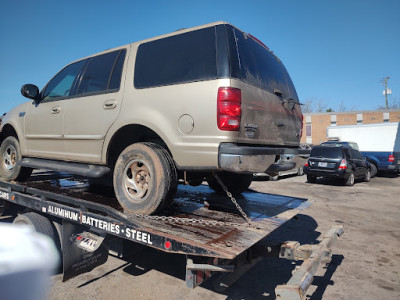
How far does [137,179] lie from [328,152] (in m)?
9.89

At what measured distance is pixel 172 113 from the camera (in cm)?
279

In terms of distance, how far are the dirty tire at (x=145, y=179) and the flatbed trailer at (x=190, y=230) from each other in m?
0.14

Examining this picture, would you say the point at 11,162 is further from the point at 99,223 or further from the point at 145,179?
the point at 145,179

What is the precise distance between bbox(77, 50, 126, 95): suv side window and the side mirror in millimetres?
984

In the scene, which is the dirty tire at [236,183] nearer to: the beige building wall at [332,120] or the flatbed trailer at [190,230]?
the flatbed trailer at [190,230]

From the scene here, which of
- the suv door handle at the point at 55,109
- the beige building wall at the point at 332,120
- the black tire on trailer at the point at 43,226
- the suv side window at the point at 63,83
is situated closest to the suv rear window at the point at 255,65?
the suv side window at the point at 63,83

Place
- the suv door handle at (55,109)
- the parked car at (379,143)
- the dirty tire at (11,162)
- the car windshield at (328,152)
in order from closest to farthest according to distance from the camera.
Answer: the suv door handle at (55,109)
the dirty tire at (11,162)
the car windshield at (328,152)
the parked car at (379,143)

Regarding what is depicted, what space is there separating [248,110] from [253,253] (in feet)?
4.47

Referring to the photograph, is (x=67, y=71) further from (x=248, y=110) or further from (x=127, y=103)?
(x=248, y=110)

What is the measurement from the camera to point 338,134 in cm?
1786

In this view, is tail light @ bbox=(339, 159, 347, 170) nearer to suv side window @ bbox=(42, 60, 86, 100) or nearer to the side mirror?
suv side window @ bbox=(42, 60, 86, 100)

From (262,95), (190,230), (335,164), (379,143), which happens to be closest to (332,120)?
(379,143)

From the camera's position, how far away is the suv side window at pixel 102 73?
3430 millimetres

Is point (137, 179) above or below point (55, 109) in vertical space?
below
